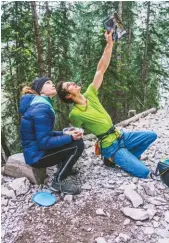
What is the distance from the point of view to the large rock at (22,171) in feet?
15.0

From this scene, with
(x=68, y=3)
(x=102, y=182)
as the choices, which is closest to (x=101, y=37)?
(x=68, y=3)

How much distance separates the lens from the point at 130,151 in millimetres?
5402

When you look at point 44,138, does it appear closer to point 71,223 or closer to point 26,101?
point 26,101

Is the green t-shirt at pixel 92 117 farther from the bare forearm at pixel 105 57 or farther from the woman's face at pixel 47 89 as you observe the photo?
the woman's face at pixel 47 89

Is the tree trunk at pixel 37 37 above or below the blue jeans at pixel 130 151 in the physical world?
above

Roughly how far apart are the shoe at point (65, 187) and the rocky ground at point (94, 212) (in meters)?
0.10

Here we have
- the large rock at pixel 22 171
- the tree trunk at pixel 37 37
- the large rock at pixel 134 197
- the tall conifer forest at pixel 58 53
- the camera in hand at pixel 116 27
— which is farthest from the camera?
the tall conifer forest at pixel 58 53

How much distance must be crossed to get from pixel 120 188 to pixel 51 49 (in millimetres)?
10682

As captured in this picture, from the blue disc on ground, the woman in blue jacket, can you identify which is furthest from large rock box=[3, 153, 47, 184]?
the blue disc on ground

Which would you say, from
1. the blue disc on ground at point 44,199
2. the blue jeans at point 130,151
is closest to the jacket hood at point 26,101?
the blue disc on ground at point 44,199

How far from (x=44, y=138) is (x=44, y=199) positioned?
927 millimetres

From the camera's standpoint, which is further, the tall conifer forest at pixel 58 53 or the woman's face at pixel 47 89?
the tall conifer forest at pixel 58 53

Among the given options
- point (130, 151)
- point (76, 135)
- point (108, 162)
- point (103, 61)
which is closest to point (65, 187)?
point (76, 135)

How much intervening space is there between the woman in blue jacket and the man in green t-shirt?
48 cm
